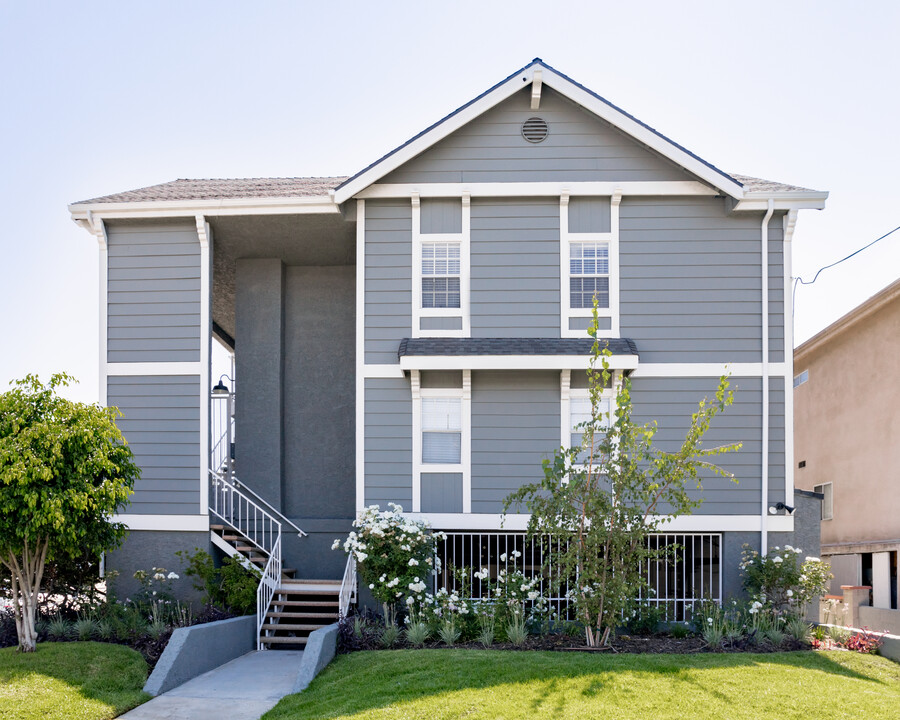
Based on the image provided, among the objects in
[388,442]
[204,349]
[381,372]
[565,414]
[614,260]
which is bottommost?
[388,442]

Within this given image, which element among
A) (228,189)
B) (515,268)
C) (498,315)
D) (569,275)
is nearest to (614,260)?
(569,275)

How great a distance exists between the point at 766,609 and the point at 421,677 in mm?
5647

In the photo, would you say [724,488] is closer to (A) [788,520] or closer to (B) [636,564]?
(A) [788,520]

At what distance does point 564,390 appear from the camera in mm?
14383

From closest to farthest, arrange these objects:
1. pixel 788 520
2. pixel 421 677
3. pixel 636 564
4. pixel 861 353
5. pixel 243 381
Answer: pixel 421 677
pixel 636 564
pixel 788 520
pixel 243 381
pixel 861 353

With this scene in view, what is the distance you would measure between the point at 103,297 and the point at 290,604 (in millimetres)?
5860

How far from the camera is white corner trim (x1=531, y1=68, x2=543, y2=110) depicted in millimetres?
14250

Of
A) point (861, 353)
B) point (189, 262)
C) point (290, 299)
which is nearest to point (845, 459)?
point (861, 353)

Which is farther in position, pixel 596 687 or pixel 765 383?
pixel 765 383

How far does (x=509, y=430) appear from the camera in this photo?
14.5 meters

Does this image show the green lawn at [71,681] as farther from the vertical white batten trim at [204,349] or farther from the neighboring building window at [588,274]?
the neighboring building window at [588,274]

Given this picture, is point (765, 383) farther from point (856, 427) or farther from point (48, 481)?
point (48, 481)

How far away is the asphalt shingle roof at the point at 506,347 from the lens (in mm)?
14109

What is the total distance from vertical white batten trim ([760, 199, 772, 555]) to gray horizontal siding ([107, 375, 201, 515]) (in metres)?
8.81
